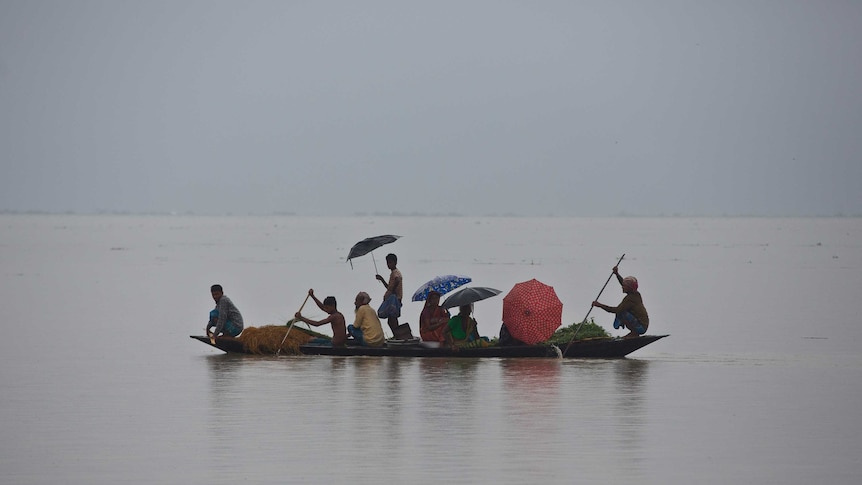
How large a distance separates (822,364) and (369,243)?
7149mm

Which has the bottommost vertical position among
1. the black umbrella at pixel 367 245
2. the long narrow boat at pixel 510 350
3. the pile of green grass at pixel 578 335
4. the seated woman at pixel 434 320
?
the long narrow boat at pixel 510 350

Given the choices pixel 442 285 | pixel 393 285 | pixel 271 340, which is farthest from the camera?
pixel 393 285

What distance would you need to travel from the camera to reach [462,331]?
62.1 feet

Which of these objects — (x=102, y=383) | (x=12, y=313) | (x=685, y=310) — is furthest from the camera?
(x=685, y=310)

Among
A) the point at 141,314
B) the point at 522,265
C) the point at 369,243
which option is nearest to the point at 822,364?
the point at 369,243

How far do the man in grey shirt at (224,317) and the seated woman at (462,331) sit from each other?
322 cm

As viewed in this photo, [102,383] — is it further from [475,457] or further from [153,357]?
[475,457]

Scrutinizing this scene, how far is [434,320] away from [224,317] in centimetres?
313

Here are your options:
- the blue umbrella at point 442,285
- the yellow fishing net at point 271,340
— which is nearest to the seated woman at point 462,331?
the blue umbrella at point 442,285

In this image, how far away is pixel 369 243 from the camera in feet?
66.7

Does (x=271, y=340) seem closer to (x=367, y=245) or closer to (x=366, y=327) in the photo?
(x=366, y=327)

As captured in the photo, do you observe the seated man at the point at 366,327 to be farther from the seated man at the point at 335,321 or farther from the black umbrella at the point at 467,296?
the black umbrella at the point at 467,296

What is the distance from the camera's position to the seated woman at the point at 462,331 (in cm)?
1891

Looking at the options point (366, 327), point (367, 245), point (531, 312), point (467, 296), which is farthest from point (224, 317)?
point (531, 312)
